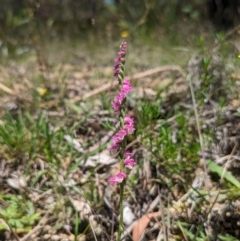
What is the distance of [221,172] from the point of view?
7.26ft

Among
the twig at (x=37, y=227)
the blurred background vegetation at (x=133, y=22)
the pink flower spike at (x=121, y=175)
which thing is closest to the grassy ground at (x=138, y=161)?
the twig at (x=37, y=227)

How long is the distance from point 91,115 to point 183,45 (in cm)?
183

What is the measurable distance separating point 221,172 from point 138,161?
429 mm

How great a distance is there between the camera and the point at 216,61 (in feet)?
9.21

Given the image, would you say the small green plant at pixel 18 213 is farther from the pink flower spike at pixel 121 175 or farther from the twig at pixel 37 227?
the pink flower spike at pixel 121 175

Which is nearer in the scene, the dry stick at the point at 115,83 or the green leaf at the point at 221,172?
the green leaf at the point at 221,172

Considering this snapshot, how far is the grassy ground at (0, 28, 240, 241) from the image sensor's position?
210 centimetres

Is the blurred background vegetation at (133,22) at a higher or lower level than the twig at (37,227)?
higher

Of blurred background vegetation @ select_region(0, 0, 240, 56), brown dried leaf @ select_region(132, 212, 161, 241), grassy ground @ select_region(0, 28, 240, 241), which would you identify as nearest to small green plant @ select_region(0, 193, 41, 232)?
grassy ground @ select_region(0, 28, 240, 241)

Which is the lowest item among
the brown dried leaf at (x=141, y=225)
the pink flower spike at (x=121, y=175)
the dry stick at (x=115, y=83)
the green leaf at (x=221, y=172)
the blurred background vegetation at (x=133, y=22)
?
the brown dried leaf at (x=141, y=225)

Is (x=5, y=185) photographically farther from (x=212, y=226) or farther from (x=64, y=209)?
(x=212, y=226)

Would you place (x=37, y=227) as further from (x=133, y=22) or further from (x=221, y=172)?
(x=133, y=22)

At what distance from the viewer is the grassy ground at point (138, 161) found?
210 centimetres

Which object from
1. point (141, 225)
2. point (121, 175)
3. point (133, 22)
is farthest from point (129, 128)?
point (133, 22)
